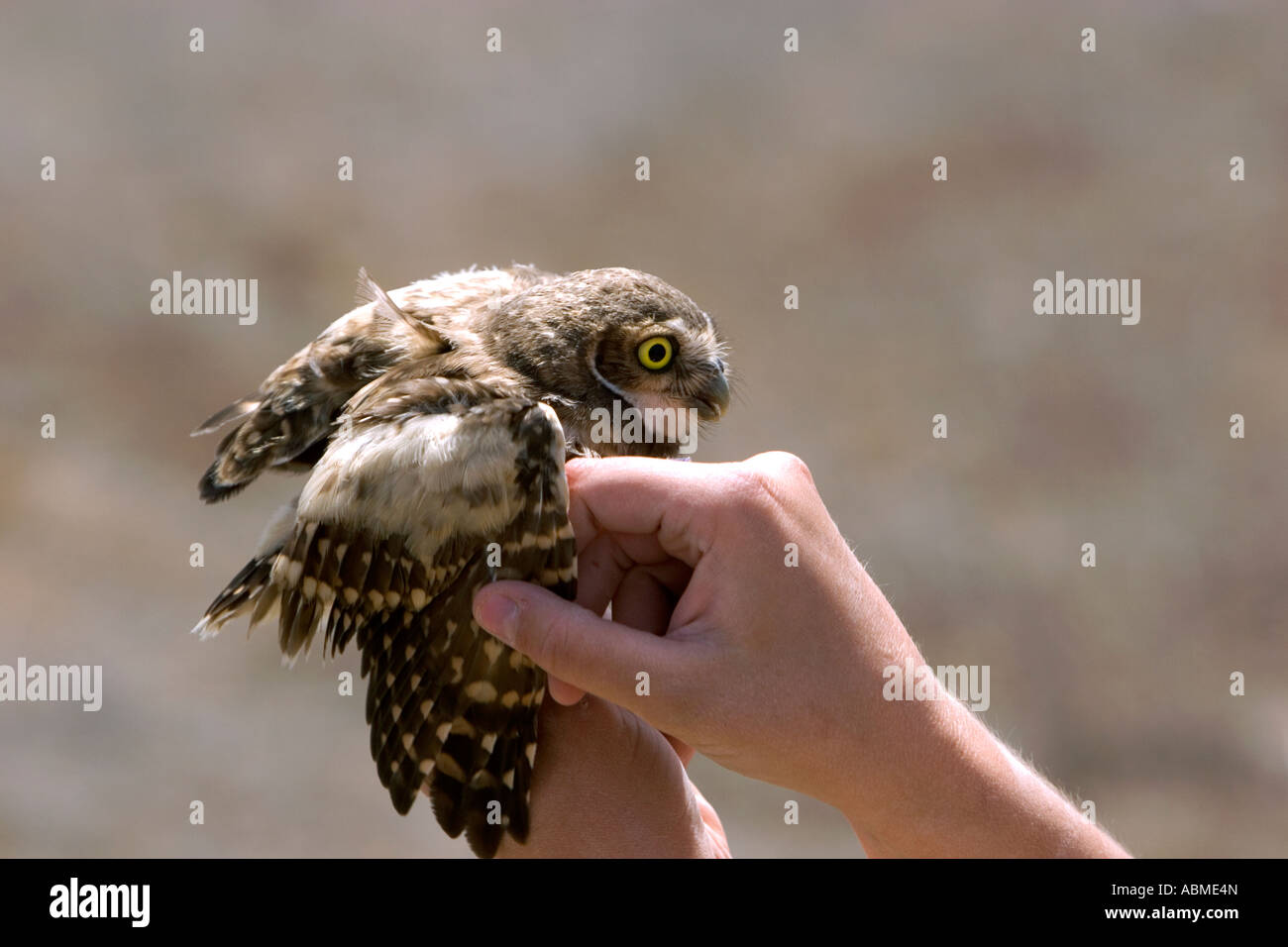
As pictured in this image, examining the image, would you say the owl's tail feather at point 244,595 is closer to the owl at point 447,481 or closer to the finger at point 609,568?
the owl at point 447,481

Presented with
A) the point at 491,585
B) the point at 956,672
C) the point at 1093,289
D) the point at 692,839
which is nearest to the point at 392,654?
the point at 491,585

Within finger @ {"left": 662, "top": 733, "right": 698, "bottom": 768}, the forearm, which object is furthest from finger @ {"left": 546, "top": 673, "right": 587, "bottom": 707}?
the forearm

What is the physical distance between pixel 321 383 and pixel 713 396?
0.98m

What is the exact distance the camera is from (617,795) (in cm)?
241

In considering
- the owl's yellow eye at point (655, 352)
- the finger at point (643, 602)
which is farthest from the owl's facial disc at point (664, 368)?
the finger at point (643, 602)

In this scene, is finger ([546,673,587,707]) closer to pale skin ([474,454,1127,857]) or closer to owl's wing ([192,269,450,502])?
pale skin ([474,454,1127,857])

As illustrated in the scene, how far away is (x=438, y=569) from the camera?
222 centimetres

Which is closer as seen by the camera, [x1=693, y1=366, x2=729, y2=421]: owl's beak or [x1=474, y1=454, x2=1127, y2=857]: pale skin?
[x1=474, y1=454, x2=1127, y2=857]: pale skin

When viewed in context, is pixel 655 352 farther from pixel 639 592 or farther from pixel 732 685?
pixel 732 685

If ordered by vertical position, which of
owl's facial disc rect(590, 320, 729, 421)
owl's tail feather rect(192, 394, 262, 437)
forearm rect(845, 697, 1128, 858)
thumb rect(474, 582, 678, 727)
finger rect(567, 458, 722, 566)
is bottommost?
forearm rect(845, 697, 1128, 858)

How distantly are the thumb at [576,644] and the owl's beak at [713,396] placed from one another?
86cm

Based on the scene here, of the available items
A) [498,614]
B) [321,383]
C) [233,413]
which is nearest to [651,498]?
[498,614]

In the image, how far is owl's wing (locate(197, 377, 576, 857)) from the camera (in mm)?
2168
